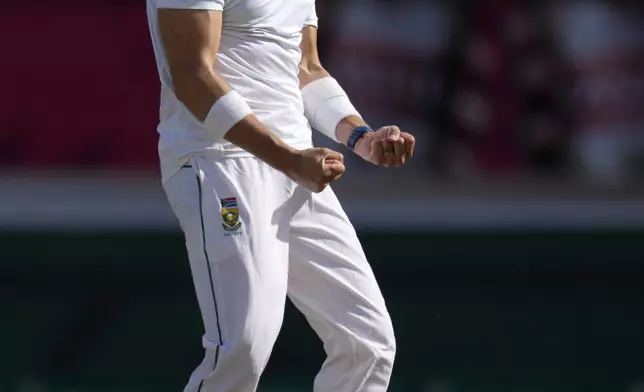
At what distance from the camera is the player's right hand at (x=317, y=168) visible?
2.95 metres

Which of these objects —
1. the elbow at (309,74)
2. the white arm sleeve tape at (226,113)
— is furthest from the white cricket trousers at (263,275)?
the elbow at (309,74)

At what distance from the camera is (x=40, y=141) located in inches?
320

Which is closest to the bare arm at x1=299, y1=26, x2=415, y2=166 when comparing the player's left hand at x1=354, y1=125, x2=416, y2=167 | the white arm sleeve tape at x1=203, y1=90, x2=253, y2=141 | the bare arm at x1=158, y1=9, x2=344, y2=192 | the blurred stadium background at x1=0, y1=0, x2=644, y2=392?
the player's left hand at x1=354, y1=125, x2=416, y2=167

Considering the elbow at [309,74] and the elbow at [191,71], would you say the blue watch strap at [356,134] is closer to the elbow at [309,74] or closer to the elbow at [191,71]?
the elbow at [309,74]

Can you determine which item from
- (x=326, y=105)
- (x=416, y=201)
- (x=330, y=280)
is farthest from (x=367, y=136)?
(x=416, y=201)

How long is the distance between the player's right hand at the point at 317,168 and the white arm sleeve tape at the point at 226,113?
0.17 meters

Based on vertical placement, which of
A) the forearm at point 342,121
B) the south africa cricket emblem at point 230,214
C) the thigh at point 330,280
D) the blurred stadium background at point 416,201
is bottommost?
the blurred stadium background at point 416,201

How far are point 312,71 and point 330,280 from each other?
66cm

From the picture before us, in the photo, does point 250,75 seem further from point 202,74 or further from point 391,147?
point 391,147

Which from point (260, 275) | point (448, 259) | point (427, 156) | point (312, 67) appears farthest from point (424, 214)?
Answer: point (260, 275)

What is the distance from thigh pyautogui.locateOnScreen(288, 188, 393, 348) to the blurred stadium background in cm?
258

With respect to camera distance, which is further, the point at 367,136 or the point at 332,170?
the point at 367,136

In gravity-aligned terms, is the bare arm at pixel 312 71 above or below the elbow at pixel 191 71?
below

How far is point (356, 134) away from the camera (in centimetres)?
346
